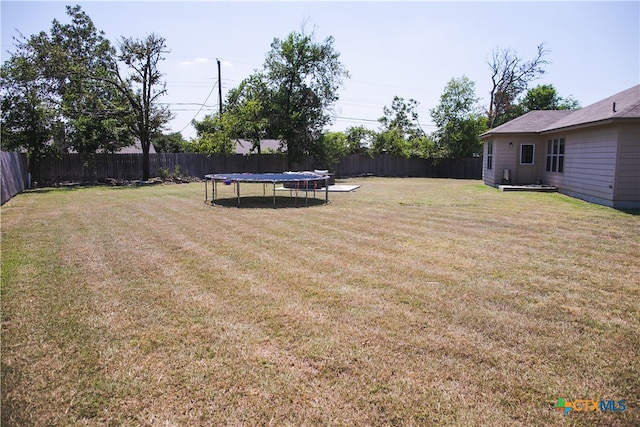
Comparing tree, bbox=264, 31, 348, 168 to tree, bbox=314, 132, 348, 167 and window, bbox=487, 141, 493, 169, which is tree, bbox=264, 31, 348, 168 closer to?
tree, bbox=314, 132, 348, 167

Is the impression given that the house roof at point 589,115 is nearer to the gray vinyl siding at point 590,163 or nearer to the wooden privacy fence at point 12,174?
the gray vinyl siding at point 590,163

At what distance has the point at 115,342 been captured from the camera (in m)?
2.94

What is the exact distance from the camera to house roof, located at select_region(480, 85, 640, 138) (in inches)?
395

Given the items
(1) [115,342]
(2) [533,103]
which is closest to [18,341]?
(1) [115,342]

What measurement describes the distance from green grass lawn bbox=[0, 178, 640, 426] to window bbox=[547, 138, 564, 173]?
866 cm

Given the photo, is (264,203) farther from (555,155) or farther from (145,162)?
(145,162)

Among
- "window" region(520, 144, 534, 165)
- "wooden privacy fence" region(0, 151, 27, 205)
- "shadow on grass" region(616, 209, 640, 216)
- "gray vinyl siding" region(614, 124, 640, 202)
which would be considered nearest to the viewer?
"shadow on grass" region(616, 209, 640, 216)

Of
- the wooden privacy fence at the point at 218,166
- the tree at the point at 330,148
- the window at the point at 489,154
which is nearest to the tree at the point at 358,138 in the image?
the wooden privacy fence at the point at 218,166

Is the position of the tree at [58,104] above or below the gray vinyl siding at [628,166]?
above

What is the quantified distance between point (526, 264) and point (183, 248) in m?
4.52

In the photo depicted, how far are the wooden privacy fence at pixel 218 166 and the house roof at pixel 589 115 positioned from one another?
30.4ft

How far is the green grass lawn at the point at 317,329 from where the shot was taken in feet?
7.39

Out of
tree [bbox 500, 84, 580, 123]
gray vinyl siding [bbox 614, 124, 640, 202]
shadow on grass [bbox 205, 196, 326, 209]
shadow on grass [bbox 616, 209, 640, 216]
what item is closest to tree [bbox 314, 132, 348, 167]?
shadow on grass [bbox 205, 196, 326, 209]

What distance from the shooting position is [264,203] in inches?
439
